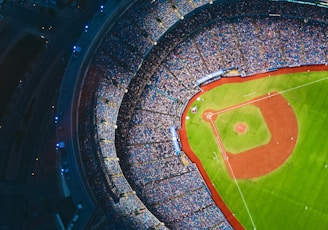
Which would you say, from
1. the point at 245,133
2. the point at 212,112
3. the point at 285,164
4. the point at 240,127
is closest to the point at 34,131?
the point at 212,112

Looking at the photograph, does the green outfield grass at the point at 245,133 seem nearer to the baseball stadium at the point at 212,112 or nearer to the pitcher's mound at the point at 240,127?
the baseball stadium at the point at 212,112

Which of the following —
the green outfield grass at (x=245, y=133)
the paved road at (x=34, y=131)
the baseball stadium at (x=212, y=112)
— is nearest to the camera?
the baseball stadium at (x=212, y=112)

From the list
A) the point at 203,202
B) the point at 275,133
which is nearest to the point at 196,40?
the point at 275,133

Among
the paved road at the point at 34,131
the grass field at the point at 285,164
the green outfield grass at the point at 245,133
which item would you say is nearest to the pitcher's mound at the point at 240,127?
the green outfield grass at the point at 245,133

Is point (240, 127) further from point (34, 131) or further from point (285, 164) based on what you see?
point (34, 131)

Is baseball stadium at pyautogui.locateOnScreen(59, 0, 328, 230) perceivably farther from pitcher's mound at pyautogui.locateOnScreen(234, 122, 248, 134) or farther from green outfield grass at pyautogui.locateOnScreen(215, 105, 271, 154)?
pitcher's mound at pyautogui.locateOnScreen(234, 122, 248, 134)

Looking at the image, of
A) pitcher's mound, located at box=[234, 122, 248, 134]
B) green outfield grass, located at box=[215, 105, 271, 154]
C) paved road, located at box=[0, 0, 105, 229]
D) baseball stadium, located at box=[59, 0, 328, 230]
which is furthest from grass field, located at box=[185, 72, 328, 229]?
paved road, located at box=[0, 0, 105, 229]
